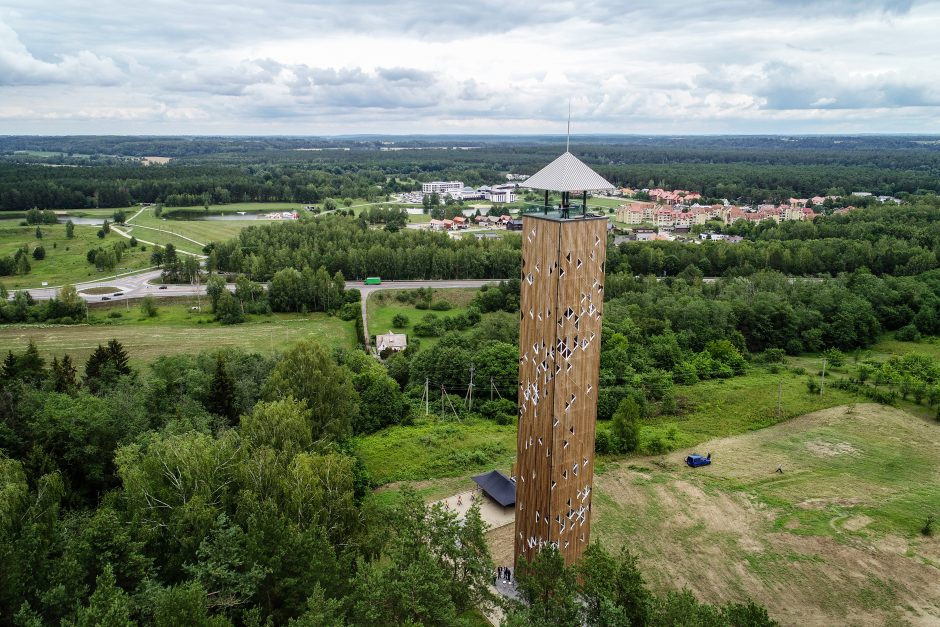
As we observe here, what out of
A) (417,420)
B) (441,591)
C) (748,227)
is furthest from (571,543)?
(748,227)

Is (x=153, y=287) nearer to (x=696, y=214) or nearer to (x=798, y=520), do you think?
(x=798, y=520)

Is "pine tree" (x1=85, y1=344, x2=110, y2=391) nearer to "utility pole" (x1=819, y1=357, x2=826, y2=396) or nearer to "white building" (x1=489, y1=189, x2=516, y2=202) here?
"utility pole" (x1=819, y1=357, x2=826, y2=396)

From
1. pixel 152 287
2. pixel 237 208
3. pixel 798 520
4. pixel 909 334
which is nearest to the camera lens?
pixel 798 520

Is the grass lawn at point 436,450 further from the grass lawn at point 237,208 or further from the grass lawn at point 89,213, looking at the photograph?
the grass lawn at point 237,208

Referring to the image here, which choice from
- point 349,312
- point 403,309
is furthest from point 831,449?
point 349,312

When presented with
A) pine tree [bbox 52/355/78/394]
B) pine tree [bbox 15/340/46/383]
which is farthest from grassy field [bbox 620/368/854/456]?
pine tree [bbox 15/340/46/383]

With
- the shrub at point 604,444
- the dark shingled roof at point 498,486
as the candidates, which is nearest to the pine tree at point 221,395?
the dark shingled roof at point 498,486

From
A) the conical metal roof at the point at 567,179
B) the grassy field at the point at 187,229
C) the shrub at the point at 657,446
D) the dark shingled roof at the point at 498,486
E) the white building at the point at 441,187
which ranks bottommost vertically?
the shrub at the point at 657,446
